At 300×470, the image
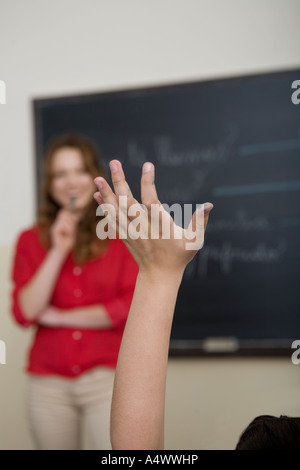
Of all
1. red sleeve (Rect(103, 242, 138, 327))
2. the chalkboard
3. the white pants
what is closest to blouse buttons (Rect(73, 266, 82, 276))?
red sleeve (Rect(103, 242, 138, 327))

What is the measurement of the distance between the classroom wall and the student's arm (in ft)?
4.88

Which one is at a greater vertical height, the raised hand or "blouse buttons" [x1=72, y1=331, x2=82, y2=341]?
the raised hand

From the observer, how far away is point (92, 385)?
149 cm

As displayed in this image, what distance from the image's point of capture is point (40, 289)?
61.9 inches

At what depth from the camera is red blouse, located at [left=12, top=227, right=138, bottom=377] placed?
4.98 ft

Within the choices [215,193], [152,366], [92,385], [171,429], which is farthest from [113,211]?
[171,429]

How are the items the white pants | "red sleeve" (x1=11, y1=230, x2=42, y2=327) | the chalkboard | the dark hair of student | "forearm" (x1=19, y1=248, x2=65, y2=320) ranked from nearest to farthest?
the dark hair of student, the white pants, "forearm" (x1=19, y1=248, x2=65, y2=320), "red sleeve" (x1=11, y1=230, x2=42, y2=327), the chalkboard

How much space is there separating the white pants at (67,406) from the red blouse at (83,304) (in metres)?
0.03

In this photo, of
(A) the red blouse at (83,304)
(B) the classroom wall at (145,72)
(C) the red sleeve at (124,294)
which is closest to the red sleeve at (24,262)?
(A) the red blouse at (83,304)

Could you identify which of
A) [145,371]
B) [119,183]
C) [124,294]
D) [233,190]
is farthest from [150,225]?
[233,190]

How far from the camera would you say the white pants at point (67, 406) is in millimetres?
1467

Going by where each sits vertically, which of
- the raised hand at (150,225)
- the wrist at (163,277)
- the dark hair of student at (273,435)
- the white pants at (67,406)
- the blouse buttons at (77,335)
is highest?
the raised hand at (150,225)

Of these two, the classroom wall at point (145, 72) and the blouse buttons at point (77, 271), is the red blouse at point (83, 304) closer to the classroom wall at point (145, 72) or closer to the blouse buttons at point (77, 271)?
the blouse buttons at point (77, 271)

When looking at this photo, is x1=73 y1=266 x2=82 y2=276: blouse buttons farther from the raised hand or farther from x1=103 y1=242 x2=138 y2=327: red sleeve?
the raised hand
